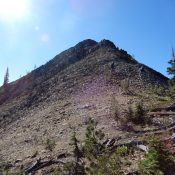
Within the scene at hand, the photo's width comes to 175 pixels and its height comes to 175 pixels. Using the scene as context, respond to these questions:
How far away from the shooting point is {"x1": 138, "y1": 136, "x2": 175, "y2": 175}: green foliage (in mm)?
18750

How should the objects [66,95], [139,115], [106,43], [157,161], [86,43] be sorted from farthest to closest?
[86,43] < [106,43] < [66,95] < [139,115] < [157,161]

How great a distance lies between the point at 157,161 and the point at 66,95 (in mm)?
42572

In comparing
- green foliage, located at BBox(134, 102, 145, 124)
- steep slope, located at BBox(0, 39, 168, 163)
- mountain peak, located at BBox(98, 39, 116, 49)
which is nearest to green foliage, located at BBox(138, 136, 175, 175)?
steep slope, located at BBox(0, 39, 168, 163)

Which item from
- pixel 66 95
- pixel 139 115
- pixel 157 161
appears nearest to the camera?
pixel 157 161

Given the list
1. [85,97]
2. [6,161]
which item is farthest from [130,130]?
[85,97]

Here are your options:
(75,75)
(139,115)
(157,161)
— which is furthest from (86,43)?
(157,161)

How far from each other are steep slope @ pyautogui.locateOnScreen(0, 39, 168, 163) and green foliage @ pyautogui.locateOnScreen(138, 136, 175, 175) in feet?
44.0

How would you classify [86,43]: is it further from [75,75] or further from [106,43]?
[75,75]

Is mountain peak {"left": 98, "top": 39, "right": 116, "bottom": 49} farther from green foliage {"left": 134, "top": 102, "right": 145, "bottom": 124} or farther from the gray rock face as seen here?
green foliage {"left": 134, "top": 102, "right": 145, "bottom": 124}

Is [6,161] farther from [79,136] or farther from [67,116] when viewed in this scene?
[67,116]

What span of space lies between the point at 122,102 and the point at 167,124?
1459 centimetres

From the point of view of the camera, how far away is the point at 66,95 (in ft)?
199

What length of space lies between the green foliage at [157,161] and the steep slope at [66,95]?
528 inches

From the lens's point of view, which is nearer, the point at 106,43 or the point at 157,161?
the point at 157,161
